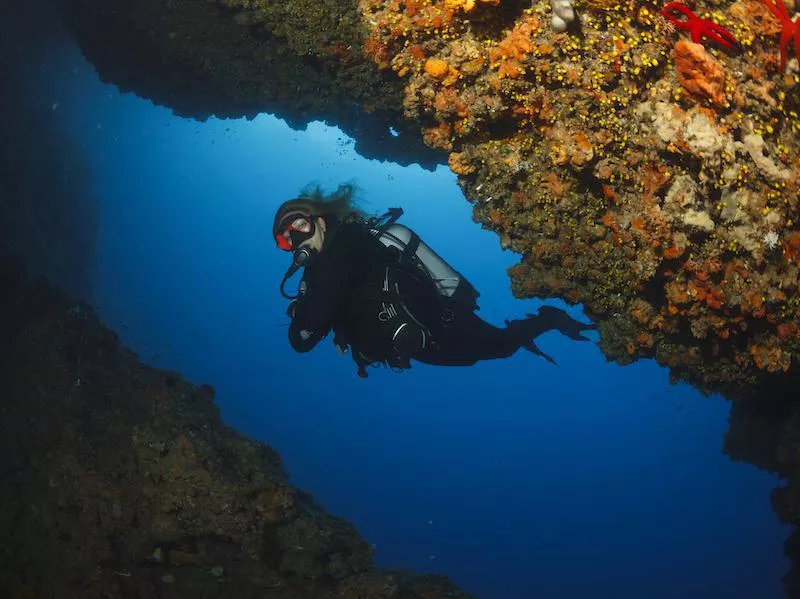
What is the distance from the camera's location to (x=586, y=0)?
3.14 meters

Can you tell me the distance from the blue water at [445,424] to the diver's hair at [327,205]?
35354 millimetres

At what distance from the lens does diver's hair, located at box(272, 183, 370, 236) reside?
204 inches

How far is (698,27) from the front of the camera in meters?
2.87

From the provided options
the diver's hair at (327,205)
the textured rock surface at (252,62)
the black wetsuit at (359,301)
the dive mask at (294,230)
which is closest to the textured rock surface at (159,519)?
the black wetsuit at (359,301)

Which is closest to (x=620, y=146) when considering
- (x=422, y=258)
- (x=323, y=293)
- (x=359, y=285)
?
(x=359, y=285)

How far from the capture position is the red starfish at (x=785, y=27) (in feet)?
9.04

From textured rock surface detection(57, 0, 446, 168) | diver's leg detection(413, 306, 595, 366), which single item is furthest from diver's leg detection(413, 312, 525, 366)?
textured rock surface detection(57, 0, 446, 168)

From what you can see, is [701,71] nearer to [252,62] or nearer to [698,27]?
[698,27]

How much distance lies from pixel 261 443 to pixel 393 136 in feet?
18.0

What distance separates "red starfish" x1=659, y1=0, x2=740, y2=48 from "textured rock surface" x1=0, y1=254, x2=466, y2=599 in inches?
203

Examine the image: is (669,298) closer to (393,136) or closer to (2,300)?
(393,136)

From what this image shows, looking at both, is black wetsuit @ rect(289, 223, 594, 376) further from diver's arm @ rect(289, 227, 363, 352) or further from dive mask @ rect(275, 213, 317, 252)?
dive mask @ rect(275, 213, 317, 252)

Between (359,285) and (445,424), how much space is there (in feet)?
298

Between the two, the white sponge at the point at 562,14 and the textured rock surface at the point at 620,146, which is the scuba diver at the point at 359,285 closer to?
the textured rock surface at the point at 620,146
